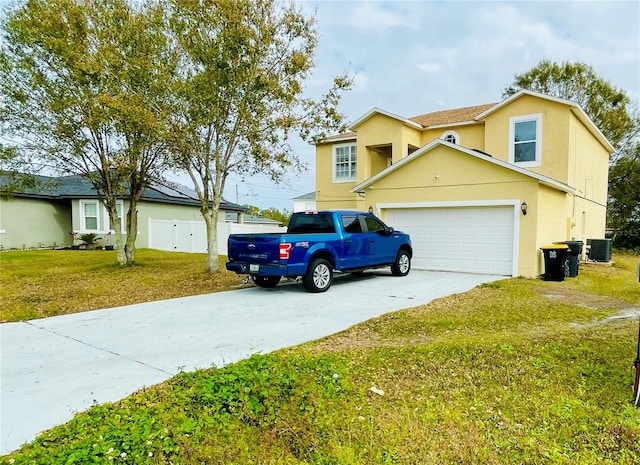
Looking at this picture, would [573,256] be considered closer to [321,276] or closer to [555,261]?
[555,261]

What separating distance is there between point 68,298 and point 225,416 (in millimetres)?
7472

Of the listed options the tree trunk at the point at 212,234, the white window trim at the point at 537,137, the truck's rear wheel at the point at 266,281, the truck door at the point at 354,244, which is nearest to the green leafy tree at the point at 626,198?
the white window trim at the point at 537,137

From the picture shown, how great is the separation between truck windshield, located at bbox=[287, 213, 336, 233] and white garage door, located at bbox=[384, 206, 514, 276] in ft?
16.6

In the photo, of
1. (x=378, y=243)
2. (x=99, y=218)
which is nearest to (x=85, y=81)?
(x=378, y=243)

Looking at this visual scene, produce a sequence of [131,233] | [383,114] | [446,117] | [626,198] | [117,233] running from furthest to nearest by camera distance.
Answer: [626,198]
[446,117]
[383,114]
[131,233]
[117,233]

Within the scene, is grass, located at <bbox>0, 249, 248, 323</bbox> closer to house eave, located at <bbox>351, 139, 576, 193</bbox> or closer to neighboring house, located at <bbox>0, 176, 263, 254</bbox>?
neighboring house, located at <bbox>0, 176, 263, 254</bbox>

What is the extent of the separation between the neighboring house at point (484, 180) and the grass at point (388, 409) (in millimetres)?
7038

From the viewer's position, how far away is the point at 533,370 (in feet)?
14.9

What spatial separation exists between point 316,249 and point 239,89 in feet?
16.6

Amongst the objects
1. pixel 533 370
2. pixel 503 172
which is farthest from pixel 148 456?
pixel 503 172

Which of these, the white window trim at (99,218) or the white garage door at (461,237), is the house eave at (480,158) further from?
the white window trim at (99,218)

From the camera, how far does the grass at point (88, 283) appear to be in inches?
336

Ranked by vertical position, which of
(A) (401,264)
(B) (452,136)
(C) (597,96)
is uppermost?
(C) (597,96)

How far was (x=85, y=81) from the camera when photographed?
11.4 m
